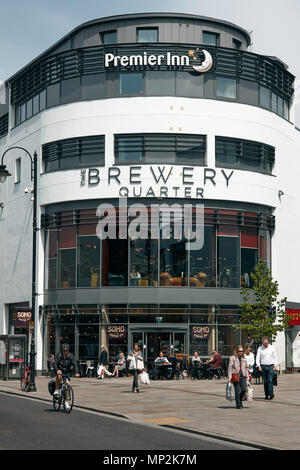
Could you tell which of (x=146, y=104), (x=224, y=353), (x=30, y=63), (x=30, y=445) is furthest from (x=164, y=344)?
(x=30, y=445)

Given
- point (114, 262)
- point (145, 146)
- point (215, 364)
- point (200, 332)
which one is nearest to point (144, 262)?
point (114, 262)

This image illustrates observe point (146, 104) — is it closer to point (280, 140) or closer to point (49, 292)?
point (280, 140)

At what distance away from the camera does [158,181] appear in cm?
4256

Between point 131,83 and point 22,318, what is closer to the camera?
point 22,318

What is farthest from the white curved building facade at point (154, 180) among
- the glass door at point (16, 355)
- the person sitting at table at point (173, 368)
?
the glass door at point (16, 355)

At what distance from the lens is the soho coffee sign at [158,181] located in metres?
42.6

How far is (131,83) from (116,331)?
14517 mm

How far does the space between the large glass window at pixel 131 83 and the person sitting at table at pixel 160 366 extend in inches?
607

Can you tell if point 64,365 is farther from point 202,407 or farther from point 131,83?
point 131,83

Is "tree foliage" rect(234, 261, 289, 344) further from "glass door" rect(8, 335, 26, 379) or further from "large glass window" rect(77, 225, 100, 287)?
"glass door" rect(8, 335, 26, 379)

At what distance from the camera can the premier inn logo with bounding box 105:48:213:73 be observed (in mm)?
43438

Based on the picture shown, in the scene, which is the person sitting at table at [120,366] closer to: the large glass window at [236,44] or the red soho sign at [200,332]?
the red soho sign at [200,332]

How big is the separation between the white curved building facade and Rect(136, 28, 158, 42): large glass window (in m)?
0.08
